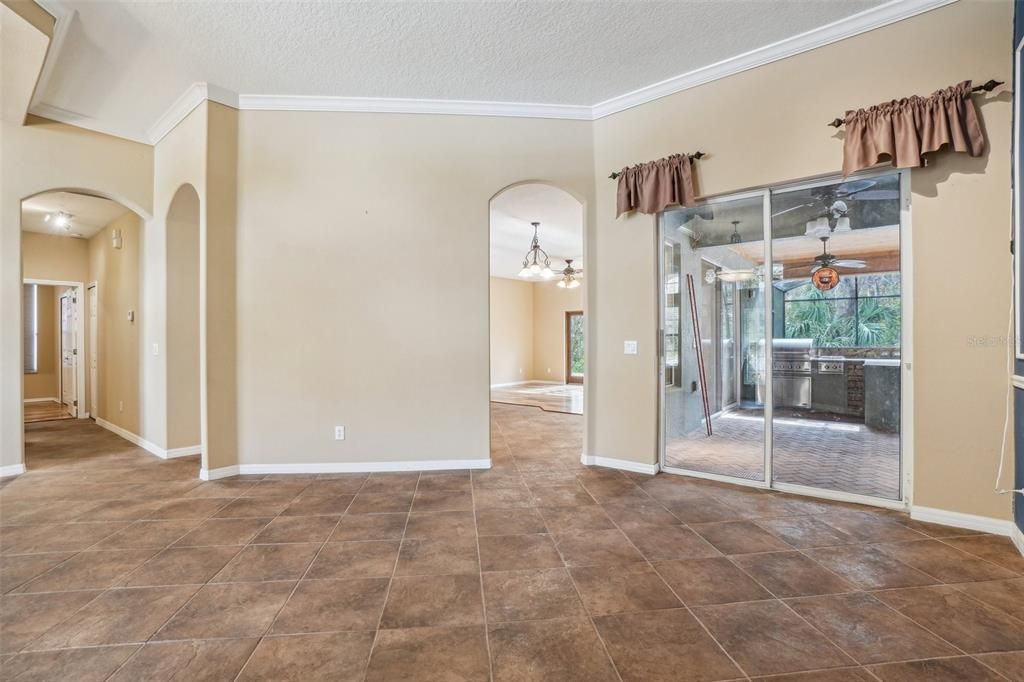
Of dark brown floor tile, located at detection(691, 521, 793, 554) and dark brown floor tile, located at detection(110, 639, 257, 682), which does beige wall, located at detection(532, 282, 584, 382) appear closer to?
dark brown floor tile, located at detection(691, 521, 793, 554)

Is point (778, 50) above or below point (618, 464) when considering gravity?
above

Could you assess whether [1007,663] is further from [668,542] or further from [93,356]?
[93,356]

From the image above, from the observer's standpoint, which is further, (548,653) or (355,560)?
(355,560)

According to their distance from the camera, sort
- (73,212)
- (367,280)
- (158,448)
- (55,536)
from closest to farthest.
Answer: (55,536) < (367,280) < (158,448) < (73,212)

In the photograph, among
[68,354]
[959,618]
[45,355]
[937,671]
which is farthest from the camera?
[45,355]

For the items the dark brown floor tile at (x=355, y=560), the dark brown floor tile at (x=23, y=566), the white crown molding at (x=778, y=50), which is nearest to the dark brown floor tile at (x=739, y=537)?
the dark brown floor tile at (x=355, y=560)

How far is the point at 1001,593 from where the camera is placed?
77.1 inches

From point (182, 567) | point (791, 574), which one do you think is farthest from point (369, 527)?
point (791, 574)

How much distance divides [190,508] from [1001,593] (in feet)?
14.7

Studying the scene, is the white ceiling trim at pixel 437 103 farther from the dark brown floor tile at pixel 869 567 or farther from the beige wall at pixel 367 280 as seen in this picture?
the dark brown floor tile at pixel 869 567

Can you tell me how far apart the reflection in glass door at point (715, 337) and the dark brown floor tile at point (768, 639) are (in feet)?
5.81

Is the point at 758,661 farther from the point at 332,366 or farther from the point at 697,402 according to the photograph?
the point at 332,366

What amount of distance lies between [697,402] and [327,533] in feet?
9.87

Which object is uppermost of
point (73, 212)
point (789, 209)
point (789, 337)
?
point (73, 212)
